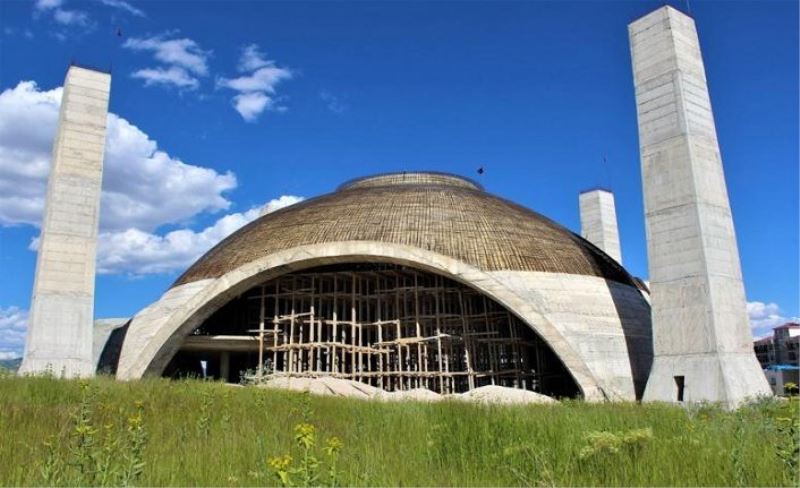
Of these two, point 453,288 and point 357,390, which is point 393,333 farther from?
point 357,390

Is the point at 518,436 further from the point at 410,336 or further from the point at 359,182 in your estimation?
the point at 359,182

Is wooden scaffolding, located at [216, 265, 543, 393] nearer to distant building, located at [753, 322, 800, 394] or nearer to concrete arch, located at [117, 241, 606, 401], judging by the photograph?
concrete arch, located at [117, 241, 606, 401]

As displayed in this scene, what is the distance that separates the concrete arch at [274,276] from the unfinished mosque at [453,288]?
3.0 inches

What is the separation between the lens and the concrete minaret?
21641 millimetres

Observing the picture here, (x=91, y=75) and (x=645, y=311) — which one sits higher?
(x=91, y=75)

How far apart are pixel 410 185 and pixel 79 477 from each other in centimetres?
2963

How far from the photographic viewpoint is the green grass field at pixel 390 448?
6465mm

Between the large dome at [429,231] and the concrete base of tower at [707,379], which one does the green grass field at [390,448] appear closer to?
the concrete base of tower at [707,379]

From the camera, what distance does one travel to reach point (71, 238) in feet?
92.2

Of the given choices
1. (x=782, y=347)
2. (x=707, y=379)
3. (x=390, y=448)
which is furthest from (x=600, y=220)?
(x=782, y=347)

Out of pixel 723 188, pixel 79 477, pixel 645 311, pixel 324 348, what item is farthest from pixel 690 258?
pixel 79 477

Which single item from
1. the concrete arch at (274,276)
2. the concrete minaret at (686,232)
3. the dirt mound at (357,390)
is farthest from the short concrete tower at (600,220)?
the dirt mound at (357,390)

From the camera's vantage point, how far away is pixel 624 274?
31609 mm

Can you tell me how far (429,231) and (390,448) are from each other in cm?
2017
